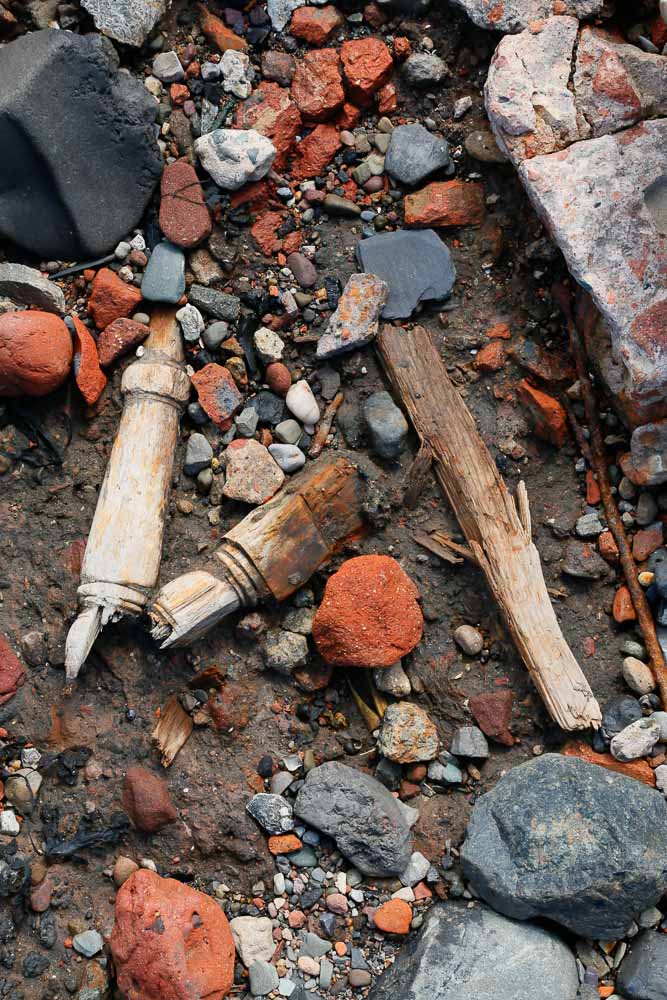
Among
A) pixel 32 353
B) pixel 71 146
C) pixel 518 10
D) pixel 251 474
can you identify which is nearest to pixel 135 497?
pixel 251 474

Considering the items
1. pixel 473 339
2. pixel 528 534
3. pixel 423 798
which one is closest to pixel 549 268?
pixel 473 339

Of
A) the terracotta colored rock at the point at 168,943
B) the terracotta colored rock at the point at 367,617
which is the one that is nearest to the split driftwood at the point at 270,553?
the terracotta colored rock at the point at 367,617

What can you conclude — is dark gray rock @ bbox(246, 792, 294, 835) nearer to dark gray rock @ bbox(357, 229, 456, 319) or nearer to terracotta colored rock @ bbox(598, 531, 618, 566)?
terracotta colored rock @ bbox(598, 531, 618, 566)

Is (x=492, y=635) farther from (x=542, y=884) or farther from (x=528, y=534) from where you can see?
(x=542, y=884)

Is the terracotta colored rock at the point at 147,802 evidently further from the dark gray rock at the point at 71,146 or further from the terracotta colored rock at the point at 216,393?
the dark gray rock at the point at 71,146

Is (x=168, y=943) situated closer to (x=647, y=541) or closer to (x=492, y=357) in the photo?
(x=647, y=541)

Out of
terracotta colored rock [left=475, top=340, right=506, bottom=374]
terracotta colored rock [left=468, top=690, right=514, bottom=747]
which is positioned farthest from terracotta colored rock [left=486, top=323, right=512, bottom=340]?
terracotta colored rock [left=468, top=690, right=514, bottom=747]
